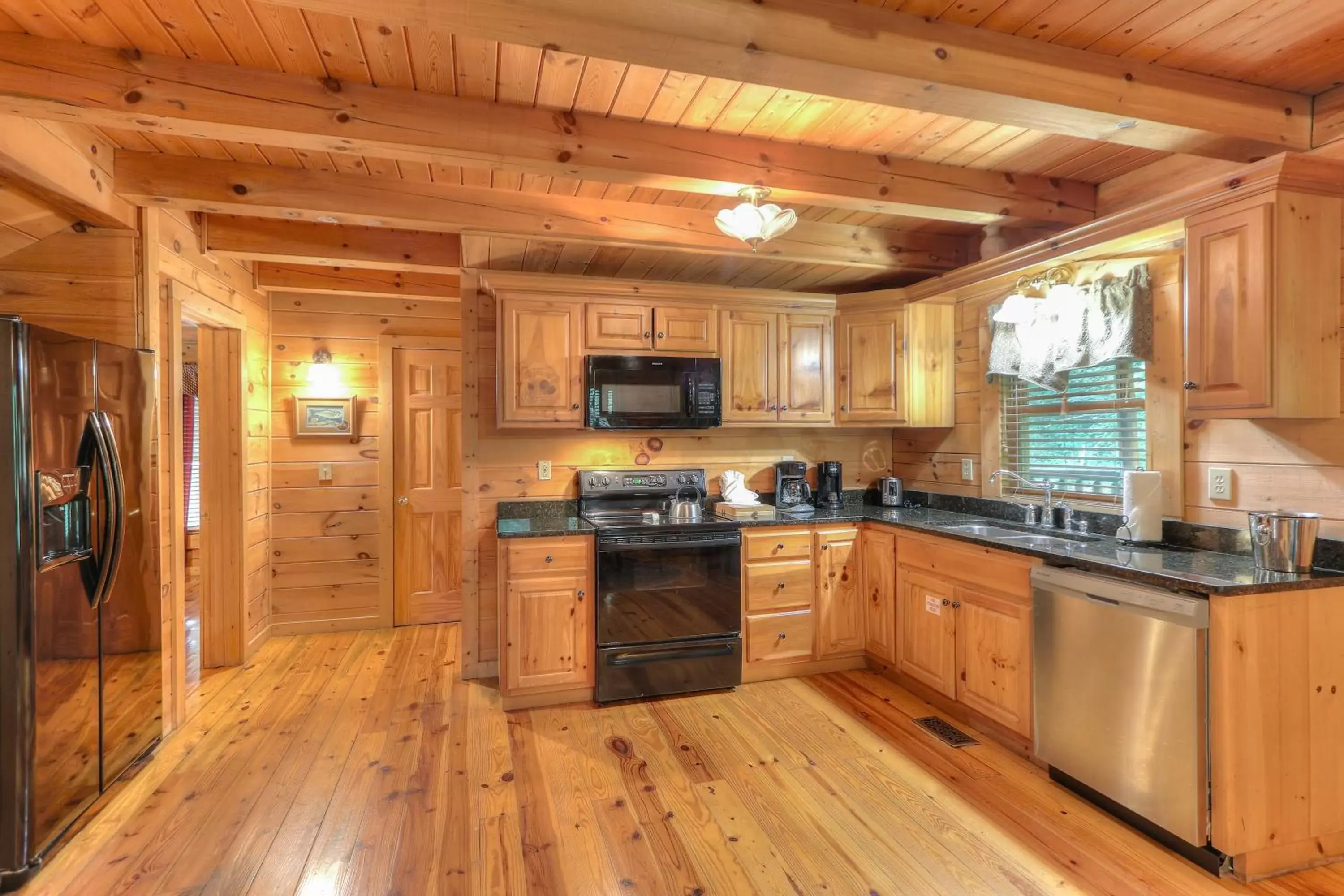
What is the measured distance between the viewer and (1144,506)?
2.48m

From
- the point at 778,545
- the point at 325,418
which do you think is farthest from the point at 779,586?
the point at 325,418

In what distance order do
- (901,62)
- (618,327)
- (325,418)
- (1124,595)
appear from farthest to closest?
(325,418) < (618,327) < (1124,595) < (901,62)

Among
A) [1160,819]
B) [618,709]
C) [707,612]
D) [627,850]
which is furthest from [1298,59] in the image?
[618,709]

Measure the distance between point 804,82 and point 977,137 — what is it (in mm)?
1106

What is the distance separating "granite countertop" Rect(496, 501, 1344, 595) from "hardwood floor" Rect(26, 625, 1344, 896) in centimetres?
86

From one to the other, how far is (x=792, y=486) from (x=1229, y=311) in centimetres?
219

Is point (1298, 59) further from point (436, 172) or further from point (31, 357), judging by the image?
point (31, 357)

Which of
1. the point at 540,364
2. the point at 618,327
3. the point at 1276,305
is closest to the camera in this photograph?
the point at 1276,305

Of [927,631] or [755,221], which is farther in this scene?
[927,631]

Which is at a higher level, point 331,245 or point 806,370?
point 331,245

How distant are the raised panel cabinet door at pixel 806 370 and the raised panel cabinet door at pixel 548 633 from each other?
1.59m

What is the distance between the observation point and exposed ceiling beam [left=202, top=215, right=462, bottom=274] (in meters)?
3.16

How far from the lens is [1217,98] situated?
6.54ft

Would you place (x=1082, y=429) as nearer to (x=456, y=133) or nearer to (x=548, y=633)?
(x=548, y=633)
